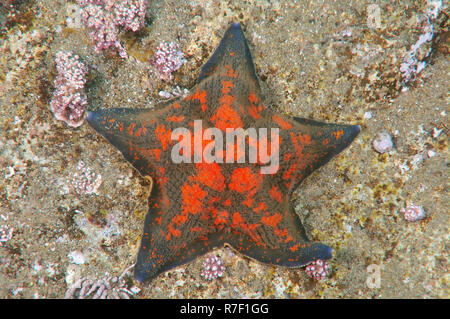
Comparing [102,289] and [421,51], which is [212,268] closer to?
[102,289]

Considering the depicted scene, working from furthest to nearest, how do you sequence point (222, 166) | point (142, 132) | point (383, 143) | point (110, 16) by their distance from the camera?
point (383, 143)
point (110, 16)
point (142, 132)
point (222, 166)

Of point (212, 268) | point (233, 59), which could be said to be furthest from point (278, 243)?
point (233, 59)

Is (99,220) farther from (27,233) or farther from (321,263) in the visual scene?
(321,263)

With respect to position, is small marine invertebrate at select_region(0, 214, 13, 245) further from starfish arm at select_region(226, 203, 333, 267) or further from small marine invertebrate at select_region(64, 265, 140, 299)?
starfish arm at select_region(226, 203, 333, 267)

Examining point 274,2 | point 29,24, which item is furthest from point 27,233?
point 274,2

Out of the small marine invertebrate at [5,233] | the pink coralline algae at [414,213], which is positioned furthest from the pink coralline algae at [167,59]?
the pink coralline algae at [414,213]

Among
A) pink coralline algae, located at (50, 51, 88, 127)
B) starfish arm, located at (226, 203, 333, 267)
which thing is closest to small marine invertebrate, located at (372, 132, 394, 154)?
starfish arm, located at (226, 203, 333, 267)
